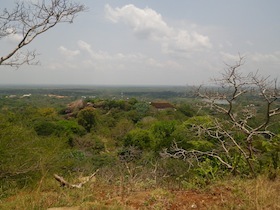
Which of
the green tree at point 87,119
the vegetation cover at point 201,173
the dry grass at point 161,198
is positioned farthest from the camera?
the green tree at point 87,119

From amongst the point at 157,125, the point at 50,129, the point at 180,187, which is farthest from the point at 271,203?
the point at 50,129

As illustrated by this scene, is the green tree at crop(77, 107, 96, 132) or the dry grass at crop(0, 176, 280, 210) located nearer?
the dry grass at crop(0, 176, 280, 210)

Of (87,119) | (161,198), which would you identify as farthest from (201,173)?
(87,119)

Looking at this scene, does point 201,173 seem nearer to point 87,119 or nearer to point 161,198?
point 161,198

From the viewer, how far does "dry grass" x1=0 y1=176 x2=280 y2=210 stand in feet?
10.8

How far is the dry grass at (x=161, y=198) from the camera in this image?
10.8 feet

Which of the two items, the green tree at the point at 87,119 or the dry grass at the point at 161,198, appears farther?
the green tree at the point at 87,119

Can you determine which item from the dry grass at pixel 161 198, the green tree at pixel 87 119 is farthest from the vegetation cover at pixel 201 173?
the green tree at pixel 87 119

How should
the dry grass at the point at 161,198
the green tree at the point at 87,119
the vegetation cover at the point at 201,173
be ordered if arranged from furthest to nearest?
1. the green tree at the point at 87,119
2. the vegetation cover at the point at 201,173
3. the dry grass at the point at 161,198

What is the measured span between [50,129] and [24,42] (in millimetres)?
24234

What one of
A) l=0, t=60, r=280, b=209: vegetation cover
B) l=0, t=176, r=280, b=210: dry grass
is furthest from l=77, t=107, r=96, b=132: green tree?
l=0, t=176, r=280, b=210: dry grass

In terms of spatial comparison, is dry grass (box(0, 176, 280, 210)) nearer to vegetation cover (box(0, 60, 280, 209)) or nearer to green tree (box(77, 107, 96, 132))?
vegetation cover (box(0, 60, 280, 209))

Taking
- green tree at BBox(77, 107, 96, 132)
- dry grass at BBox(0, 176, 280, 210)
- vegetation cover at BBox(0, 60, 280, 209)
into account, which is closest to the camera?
dry grass at BBox(0, 176, 280, 210)

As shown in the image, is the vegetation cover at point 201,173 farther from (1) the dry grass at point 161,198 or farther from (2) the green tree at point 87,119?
(2) the green tree at point 87,119
